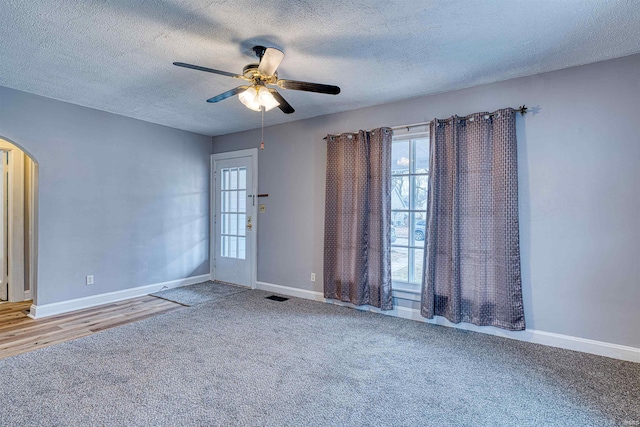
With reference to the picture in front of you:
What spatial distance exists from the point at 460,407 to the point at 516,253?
1.56 meters

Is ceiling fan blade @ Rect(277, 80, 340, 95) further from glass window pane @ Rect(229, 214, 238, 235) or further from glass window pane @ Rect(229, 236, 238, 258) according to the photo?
glass window pane @ Rect(229, 236, 238, 258)

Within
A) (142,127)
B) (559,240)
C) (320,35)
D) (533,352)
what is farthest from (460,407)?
(142,127)

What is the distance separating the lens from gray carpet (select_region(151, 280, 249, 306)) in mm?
4246

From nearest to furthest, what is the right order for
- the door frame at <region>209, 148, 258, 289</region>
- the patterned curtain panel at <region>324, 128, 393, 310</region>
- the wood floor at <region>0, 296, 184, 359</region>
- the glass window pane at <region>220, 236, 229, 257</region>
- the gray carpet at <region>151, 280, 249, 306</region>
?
the wood floor at <region>0, 296, 184, 359</region>, the patterned curtain panel at <region>324, 128, 393, 310</region>, the gray carpet at <region>151, 280, 249, 306</region>, the door frame at <region>209, 148, 258, 289</region>, the glass window pane at <region>220, 236, 229, 257</region>

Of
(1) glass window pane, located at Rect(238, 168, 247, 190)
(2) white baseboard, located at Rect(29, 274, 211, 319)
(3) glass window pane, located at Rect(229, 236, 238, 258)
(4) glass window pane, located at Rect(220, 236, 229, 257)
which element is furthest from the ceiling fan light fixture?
(2) white baseboard, located at Rect(29, 274, 211, 319)

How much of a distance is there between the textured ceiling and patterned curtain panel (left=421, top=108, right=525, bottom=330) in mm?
551

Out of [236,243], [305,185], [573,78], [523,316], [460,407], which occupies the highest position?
[573,78]

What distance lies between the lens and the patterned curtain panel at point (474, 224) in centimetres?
294

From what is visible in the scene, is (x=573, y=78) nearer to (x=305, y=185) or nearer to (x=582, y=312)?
(x=582, y=312)

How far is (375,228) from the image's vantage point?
370cm

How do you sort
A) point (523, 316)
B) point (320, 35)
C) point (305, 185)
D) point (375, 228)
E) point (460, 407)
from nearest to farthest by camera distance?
point (460, 407) < point (320, 35) < point (523, 316) < point (375, 228) < point (305, 185)

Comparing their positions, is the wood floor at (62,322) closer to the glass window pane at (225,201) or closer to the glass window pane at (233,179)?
the glass window pane at (225,201)

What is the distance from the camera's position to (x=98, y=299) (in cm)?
400

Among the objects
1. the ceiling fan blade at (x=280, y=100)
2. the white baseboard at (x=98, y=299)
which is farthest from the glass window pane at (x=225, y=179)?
the ceiling fan blade at (x=280, y=100)
